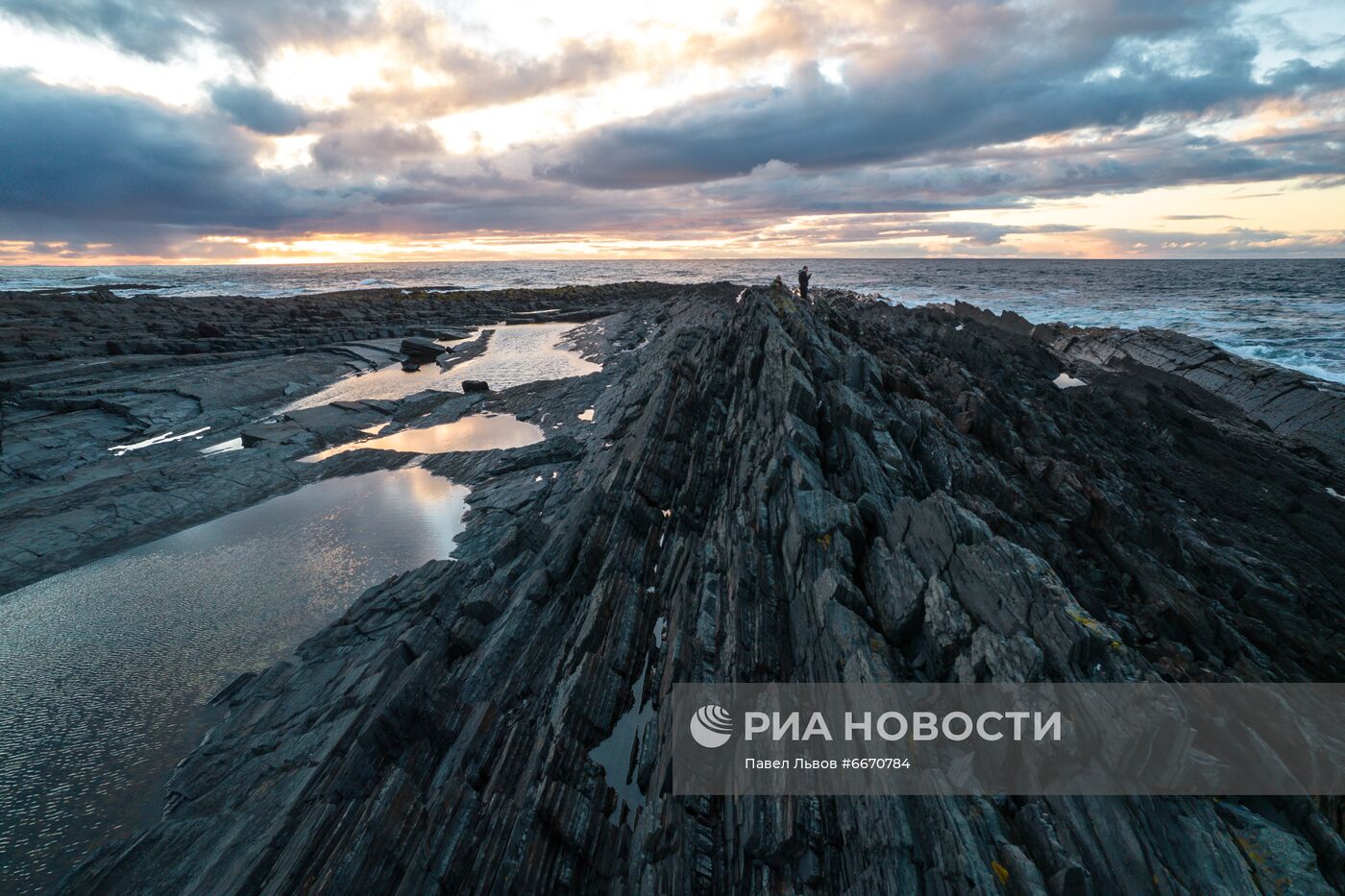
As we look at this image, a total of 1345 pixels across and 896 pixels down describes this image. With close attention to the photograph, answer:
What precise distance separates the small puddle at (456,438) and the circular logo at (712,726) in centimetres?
2196

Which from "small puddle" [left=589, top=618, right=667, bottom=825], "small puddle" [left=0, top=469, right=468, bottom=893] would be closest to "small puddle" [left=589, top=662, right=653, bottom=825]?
"small puddle" [left=589, top=618, right=667, bottom=825]

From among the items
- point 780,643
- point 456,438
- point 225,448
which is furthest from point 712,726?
point 225,448

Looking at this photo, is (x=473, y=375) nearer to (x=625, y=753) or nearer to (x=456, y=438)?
(x=456, y=438)

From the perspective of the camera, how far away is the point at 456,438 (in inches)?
1209

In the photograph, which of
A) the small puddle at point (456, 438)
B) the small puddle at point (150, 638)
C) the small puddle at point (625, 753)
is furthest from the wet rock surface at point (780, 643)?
the small puddle at point (456, 438)

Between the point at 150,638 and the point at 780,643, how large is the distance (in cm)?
1749

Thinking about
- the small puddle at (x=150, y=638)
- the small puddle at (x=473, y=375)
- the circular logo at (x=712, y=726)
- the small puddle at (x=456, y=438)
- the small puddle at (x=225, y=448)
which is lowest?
the small puddle at (x=150, y=638)

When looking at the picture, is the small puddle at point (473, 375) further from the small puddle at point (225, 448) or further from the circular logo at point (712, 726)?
the circular logo at point (712, 726)

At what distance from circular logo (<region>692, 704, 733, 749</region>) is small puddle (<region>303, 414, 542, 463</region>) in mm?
21963

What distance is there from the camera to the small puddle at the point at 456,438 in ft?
95.2

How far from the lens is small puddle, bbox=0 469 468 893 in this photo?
10398 mm

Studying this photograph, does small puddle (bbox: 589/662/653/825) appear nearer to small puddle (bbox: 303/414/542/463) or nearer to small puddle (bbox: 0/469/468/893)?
small puddle (bbox: 0/469/468/893)

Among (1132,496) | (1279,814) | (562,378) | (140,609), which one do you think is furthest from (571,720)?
(562,378)

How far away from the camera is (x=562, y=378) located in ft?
141
